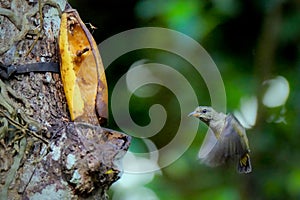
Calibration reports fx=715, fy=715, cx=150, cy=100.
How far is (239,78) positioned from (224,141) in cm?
78

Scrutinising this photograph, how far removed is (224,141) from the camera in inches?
67.9

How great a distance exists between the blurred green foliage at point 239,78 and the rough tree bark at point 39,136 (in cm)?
108

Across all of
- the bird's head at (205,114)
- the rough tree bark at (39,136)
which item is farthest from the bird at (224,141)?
the rough tree bark at (39,136)

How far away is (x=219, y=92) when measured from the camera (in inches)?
98.6

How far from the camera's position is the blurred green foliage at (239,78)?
2453 millimetres

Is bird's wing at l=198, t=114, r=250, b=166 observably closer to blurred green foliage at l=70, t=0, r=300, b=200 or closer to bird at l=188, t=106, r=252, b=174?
bird at l=188, t=106, r=252, b=174

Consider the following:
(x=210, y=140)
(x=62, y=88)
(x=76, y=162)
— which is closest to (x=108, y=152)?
(x=76, y=162)

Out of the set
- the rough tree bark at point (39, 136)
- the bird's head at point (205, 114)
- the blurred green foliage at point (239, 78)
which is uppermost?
the rough tree bark at point (39, 136)

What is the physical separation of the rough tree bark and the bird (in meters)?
0.55

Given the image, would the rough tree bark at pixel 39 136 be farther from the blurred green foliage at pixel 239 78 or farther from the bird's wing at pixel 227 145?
the blurred green foliage at pixel 239 78

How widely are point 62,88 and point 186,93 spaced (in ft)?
4.64

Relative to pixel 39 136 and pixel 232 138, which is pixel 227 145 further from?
pixel 39 136

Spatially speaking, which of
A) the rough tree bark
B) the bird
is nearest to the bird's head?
the bird

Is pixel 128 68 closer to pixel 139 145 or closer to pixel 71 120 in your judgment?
pixel 139 145
